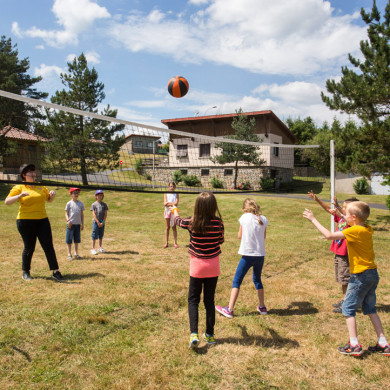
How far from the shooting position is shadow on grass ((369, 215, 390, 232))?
1341cm

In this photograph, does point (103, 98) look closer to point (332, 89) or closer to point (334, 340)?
point (332, 89)

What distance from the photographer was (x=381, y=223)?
1445 centimetres

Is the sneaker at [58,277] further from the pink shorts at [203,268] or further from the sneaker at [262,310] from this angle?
the sneaker at [262,310]

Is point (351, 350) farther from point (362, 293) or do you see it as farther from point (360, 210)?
point (360, 210)

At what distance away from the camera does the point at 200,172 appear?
3033 cm

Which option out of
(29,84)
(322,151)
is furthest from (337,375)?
(29,84)

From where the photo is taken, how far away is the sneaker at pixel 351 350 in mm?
3309

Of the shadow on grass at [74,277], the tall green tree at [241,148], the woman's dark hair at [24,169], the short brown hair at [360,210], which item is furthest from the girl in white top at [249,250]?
the tall green tree at [241,148]

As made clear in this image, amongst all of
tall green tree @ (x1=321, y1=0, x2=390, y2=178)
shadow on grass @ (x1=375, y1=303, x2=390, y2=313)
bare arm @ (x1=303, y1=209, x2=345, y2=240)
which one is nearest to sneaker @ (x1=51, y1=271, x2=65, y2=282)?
bare arm @ (x1=303, y1=209, x2=345, y2=240)

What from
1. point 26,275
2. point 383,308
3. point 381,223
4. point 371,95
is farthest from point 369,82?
point 26,275

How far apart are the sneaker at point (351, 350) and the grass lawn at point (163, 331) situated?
61mm

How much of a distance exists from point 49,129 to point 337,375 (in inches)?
844

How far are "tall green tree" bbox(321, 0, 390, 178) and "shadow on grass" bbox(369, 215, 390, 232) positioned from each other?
2.36 meters

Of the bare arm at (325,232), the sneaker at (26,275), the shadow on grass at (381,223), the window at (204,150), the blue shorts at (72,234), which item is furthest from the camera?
the window at (204,150)
